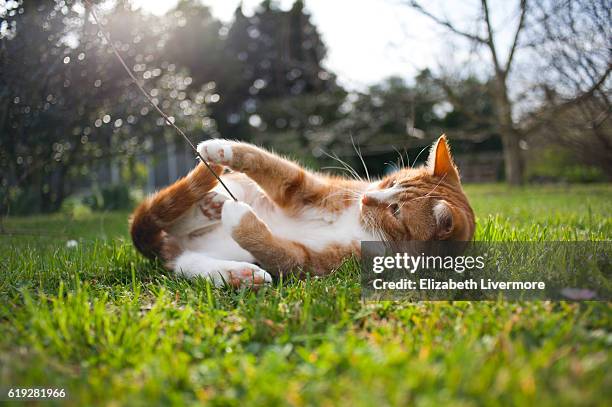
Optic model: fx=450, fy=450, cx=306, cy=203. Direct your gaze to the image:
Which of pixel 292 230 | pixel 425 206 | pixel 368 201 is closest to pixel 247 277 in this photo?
pixel 292 230

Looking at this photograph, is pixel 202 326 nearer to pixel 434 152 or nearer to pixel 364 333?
pixel 364 333

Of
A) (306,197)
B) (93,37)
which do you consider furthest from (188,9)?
(306,197)

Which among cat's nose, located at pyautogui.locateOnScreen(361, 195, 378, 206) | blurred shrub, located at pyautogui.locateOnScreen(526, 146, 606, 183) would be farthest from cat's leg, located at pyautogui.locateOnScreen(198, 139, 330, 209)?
blurred shrub, located at pyautogui.locateOnScreen(526, 146, 606, 183)

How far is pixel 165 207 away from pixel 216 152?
0.41 m

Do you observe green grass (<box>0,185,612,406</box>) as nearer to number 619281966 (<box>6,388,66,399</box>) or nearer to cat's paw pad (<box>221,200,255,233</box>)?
number 619281966 (<box>6,388,66,399</box>)

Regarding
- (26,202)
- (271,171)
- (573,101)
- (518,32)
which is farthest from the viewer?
(518,32)

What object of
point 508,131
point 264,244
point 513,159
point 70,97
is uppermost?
point 508,131

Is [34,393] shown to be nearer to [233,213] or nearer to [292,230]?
[233,213]

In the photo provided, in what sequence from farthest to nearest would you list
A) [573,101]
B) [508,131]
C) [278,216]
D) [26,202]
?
[508,131] < [26,202] < [573,101] < [278,216]

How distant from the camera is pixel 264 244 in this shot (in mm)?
2029

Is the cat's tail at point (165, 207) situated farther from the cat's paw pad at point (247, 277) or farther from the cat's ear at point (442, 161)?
the cat's ear at point (442, 161)

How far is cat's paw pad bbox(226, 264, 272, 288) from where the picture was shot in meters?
1.84

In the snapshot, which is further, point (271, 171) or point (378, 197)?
point (271, 171)

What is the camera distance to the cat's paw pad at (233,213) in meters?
2.02
